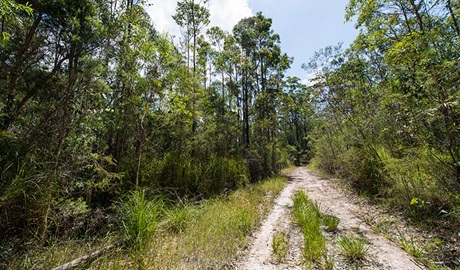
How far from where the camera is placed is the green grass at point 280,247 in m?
3.14

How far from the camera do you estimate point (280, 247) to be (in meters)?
3.45

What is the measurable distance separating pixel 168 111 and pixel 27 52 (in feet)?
9.36

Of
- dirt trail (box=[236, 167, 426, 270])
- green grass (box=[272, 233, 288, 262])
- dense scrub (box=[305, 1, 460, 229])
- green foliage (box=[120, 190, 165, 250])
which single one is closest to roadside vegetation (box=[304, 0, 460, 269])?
dense scrub (box=[305, 1, 460, 229])

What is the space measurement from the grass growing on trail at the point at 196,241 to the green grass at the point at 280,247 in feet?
1.80

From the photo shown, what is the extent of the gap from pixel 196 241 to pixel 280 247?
1.43 metres

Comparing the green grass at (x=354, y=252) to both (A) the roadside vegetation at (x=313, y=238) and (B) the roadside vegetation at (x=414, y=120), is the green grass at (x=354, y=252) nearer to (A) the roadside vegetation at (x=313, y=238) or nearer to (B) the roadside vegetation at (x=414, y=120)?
(A) the roadside vegetation at (x=313, y=238)

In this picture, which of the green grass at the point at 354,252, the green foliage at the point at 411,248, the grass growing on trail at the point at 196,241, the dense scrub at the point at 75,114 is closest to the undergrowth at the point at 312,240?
the green grass at the point at 354,252

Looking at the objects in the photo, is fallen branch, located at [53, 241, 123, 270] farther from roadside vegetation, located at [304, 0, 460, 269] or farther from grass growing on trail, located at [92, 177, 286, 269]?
roadside vegetation, located at [304, 0, 460, 269]

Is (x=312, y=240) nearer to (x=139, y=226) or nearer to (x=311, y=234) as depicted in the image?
(x=311, y=234)

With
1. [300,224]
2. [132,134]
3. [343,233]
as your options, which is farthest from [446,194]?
[132,134]

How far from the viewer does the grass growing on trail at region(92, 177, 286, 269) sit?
2753 mm

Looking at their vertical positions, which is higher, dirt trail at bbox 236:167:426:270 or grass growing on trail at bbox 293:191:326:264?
grass growing on trail at bbox 293:191:326:264

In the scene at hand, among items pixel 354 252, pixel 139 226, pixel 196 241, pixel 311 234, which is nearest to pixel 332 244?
pixel 311 234

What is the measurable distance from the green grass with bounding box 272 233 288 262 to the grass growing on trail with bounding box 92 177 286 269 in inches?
21.6
